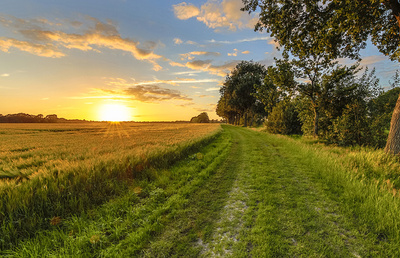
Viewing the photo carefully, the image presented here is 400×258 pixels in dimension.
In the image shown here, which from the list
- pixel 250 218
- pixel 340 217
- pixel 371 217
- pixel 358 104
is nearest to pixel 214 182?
pixel 250 218

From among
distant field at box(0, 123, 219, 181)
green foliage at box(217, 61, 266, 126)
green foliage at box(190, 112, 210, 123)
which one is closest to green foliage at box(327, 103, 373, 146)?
distant field at box(0, 123, 219, 181)

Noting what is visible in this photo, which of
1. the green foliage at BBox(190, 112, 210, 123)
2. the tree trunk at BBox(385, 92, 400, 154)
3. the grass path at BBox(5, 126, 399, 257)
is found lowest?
the grass path at BBox(5, 126, 399, 257)

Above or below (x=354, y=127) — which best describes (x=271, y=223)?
below

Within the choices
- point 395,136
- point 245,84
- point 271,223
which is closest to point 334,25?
point 395,136

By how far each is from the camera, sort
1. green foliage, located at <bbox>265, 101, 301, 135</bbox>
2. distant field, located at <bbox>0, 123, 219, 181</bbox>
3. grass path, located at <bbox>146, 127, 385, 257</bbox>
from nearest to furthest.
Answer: grass path, located at <bbox>146, 127, 385, 257</bbox> < distant field, located at <bbox>0, 123, 219, 181</bbox> < green foliage, located at <bbox>265, 101, 301, 135</bbox>

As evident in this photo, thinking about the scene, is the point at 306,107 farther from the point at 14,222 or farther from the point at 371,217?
the point at 14,222

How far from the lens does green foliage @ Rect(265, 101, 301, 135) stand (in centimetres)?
2531

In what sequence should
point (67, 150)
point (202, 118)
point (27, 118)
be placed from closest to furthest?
point (67, 150)
point (27, 118)
point (202, 118)

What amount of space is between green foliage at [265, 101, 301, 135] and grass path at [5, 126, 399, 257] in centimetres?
2061

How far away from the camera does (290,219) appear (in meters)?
→ 4.07

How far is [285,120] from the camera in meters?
25.5

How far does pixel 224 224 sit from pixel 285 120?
2544 centimetres

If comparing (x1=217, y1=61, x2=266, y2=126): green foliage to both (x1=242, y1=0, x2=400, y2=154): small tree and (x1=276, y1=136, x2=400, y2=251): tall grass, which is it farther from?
(x1=276, y1=136, x2=400, y2=251): tall grass

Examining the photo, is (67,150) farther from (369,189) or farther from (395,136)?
(395,136)
